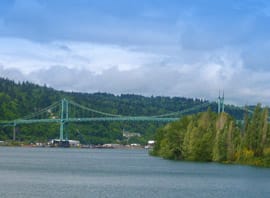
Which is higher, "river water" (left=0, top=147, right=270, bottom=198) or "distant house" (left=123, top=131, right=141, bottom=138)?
"distant house" (left=123, top=131, right=141, bottom=138)

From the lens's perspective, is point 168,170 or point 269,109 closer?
point 168,170

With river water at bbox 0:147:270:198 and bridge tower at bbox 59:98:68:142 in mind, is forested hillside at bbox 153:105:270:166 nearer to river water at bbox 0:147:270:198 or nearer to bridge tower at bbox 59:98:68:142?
river water at bbox 0:147:270:198

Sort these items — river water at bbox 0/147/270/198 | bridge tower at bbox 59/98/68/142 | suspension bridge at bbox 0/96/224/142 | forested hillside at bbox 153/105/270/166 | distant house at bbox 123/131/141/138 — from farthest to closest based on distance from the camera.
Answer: distant house at bbox 123/131/141/138
bridge tower at bbox 59/98/68/142
suspension bridge at bbox 0/96/224/142
forested hillside at bbox 153/105/270/166
river water at bbox 0/147/270/198

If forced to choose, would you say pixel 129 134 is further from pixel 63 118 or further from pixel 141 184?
pixel 141 184

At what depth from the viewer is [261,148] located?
74.6 m

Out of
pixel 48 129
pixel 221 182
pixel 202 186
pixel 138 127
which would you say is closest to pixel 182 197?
pixel 202 186

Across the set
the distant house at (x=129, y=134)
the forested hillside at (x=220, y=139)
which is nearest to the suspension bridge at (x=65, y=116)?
the distant house at (x=129, y=134)

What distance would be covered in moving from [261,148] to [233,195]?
32685 mm

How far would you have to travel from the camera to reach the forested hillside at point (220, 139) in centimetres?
7469

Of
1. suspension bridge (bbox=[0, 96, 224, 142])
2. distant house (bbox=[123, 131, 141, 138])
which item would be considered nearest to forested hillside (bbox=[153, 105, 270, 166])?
suspension bridge (bbox=[0, 96, 224, 142])

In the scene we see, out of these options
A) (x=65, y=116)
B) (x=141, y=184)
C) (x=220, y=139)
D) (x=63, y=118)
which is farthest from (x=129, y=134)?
(x=141, y=184)

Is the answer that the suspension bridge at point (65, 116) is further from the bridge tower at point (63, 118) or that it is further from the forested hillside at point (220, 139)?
the forested hillside at point (220, 139)

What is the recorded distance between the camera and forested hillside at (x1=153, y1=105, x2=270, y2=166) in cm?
7469

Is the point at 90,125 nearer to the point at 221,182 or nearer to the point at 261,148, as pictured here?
the point at 261,148
